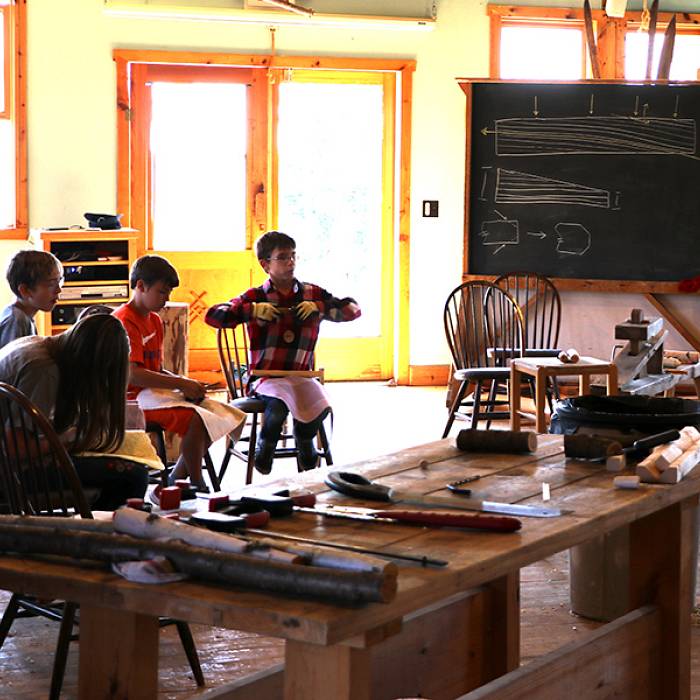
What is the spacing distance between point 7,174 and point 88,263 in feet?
3.43

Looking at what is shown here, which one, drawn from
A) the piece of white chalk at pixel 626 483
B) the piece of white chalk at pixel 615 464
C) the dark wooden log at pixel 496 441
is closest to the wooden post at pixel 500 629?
the dark wooden log at pixel 496 441

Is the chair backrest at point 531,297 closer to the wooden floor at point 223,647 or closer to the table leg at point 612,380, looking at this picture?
the table leg at point 612,380

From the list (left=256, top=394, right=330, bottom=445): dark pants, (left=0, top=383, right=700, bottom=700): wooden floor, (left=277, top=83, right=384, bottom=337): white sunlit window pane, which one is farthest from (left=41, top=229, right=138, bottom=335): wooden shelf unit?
(left=0, top=383, right=700, bottom=700): wooden floor

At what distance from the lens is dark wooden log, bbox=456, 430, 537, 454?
108 inches

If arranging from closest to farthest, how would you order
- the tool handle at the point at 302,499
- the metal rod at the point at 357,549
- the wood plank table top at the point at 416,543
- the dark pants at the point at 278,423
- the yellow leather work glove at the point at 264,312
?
the wood plank table top at the point at 416,543 → the metal rod at the point at 357,549 → the tool handle at the point at 302,499 → the dark pants at the point at 278,423 → the yellow leather work glove at the point at 264,312

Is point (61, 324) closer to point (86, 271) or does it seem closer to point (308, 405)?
point (86, 271)

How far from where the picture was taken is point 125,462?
3.45 m

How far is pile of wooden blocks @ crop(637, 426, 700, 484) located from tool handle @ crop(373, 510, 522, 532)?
17.6 inches

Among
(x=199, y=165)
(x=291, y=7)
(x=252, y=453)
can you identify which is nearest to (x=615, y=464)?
(x=252, y=453)

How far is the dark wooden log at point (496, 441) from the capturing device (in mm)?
2756

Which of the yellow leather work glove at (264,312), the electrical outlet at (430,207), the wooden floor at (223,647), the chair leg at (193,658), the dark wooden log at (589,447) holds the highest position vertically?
the electrical outlet at (430,207)

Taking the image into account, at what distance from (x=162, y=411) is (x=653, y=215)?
4029 mm

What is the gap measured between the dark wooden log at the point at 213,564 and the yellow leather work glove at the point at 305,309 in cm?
323

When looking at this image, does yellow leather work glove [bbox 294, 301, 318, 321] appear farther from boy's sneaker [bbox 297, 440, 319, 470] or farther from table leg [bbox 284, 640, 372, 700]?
table leg [bbox 284, 640, 372, 700]
